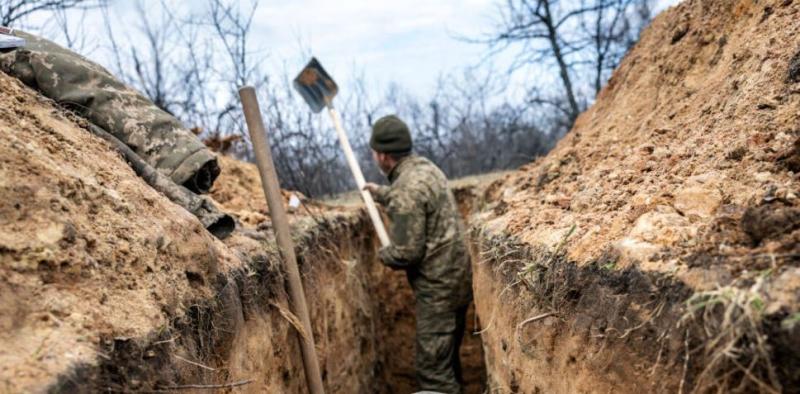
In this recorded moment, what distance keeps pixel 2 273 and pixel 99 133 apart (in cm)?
136

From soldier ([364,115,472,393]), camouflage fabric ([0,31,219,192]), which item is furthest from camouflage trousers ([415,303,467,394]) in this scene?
camouflage fabric ([0,31,219,192])

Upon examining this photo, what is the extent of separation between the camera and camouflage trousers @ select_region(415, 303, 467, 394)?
14.6 feet

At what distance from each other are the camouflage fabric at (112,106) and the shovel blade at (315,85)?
2.31 metres

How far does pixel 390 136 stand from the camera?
15.2ft

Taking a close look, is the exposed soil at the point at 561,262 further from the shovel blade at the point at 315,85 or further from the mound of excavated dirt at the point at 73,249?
the shovel blade at the point at 315,85

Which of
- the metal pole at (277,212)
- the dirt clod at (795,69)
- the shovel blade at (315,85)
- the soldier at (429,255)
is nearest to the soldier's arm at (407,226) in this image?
the soldier at (429,255)

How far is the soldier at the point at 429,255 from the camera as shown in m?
4.33

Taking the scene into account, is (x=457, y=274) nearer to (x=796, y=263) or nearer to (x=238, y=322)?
(x=238, y=322)

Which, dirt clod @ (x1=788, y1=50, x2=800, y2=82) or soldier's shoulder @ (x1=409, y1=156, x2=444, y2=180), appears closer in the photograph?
dirt clod @ (x1=788, y1=50, x2=800, y2=82)

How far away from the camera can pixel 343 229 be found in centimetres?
514

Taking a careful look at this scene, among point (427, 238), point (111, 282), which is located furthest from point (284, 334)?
point (427, 238)

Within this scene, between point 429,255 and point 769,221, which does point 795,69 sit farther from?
point 429,255

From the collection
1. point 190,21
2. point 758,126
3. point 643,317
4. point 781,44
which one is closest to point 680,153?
point 758,126

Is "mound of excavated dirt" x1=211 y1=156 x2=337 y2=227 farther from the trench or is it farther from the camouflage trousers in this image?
the camouflage trousers
